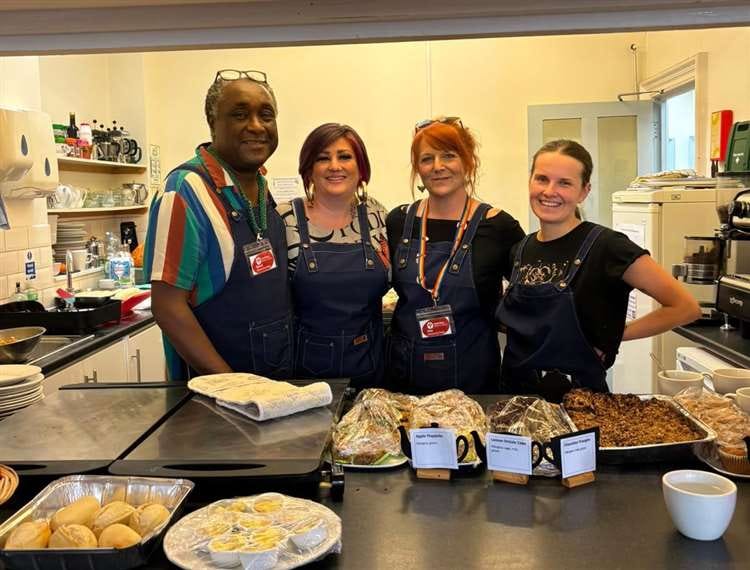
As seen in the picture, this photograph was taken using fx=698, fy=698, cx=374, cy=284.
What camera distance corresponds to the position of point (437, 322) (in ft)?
7.64

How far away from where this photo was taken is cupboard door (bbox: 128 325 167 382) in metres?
3.86

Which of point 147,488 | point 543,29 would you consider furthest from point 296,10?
point 147,488

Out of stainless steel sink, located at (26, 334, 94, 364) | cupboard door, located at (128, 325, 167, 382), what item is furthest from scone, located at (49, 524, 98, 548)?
cupboard door, located at (128, 325, 167, 382)

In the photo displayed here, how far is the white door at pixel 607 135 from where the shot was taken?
217 inches

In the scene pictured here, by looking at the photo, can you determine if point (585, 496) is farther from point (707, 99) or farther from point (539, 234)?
point (707, 99)

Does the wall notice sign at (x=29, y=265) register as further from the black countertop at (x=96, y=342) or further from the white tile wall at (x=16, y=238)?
the black countertop at (x=96, y=342)

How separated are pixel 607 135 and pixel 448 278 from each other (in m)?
3.85

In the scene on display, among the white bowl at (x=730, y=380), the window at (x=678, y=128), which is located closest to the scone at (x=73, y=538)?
the white bowl at (x=730, y=380)

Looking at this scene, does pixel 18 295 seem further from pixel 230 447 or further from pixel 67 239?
pixel 230 447

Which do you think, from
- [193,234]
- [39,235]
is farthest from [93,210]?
[193,234]

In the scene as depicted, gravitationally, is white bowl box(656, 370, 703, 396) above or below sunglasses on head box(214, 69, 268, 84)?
below

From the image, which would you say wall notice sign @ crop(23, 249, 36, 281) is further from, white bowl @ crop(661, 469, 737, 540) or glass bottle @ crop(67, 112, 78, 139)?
white bowl @ crop(661, 469, 737, 540)

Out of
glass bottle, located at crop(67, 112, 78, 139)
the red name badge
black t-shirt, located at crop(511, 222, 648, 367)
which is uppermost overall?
glass bottle, located at crop(67, 112, 78, 139)

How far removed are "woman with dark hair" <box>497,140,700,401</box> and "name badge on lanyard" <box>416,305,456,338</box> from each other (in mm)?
216
